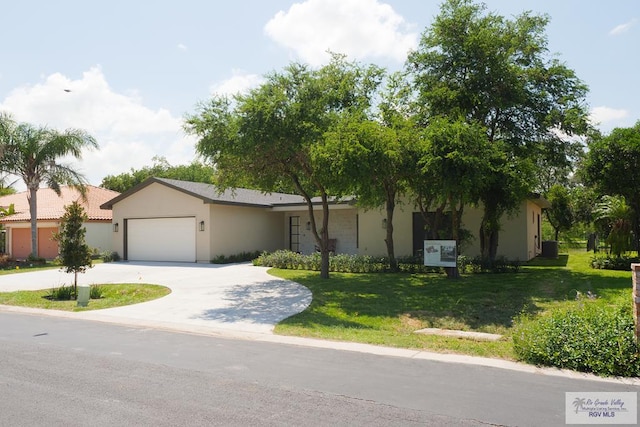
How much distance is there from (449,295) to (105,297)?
33.5 ft

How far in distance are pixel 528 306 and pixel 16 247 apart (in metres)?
31.9

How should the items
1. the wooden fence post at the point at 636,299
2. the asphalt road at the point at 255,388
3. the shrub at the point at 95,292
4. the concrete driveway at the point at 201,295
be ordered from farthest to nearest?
the shrub at the point at 95,292, the concrete driveway at the point at 201,295, the wooden fence post at the point at 636,299, the asphalt road at the point at 255,388

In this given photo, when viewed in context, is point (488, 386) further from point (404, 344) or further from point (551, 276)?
point (551, 276)

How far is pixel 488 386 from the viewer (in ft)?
19.7

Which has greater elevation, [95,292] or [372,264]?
[372,264]

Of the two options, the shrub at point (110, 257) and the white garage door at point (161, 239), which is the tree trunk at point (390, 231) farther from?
the shrub at point (110, 257)

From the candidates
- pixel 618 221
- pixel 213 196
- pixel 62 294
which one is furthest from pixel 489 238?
pixel 62 294

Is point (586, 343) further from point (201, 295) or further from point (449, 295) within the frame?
point (201, 295)

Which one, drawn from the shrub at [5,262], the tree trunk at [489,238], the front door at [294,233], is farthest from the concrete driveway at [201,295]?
the tree trunk at [489,238]

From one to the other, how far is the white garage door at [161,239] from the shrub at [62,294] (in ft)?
29.7

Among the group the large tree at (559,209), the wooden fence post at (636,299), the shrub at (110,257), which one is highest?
the large tree at (559,209)

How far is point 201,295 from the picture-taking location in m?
14.2

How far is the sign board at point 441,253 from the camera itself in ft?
51.4

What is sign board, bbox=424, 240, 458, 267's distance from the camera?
1566 centimetres
